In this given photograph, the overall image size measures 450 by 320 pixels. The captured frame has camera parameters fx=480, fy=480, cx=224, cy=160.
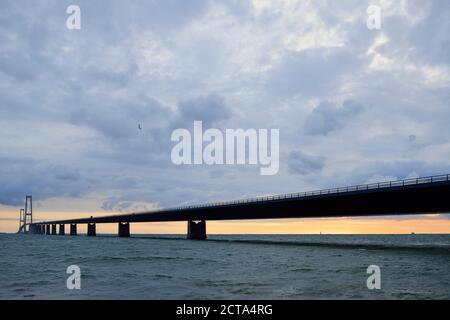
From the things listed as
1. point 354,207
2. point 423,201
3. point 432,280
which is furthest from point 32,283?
point 354,207

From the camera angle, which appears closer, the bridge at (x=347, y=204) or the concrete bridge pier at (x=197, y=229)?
the bridge at (x=347, y=204)

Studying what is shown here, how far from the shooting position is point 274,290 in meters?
29.0

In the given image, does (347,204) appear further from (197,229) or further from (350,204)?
(197,229)

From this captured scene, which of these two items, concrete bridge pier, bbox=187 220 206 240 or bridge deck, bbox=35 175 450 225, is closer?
bridge deck, bbox=35 175 450 225

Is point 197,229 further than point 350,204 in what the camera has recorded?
Yes

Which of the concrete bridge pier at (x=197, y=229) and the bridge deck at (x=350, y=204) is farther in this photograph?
the concrete bridge pier at (x=197, y=229)

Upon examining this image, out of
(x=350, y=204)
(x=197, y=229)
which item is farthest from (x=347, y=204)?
(x=197, y=229)

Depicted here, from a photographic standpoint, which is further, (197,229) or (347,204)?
(197,229)

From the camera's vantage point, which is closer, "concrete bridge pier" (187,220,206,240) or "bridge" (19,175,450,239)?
"bridge" (19,175,450,239)

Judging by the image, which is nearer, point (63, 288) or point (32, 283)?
point (63, 288)
